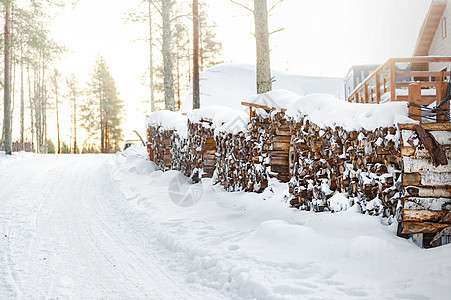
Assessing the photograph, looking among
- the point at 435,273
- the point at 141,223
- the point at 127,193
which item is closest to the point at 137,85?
the point at 127,193

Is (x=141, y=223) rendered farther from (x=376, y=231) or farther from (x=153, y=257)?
(x=376, y=231)

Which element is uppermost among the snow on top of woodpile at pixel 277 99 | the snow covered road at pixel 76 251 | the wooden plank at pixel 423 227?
the snow on top of woodpile at pixel 277 99

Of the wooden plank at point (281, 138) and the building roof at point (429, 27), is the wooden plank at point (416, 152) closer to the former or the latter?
the wooden plank at point (281, 138)

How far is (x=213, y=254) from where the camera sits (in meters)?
5.08

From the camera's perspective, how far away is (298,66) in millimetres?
56312

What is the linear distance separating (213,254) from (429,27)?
1586 centimetres

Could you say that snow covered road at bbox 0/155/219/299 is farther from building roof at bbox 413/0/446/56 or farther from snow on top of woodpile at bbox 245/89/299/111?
building roof at bbox 413/0/446/56

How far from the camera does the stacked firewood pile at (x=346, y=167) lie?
189 inches

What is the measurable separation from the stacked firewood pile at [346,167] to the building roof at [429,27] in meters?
12.7

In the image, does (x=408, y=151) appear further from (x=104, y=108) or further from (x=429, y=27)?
(x=104, y=108)

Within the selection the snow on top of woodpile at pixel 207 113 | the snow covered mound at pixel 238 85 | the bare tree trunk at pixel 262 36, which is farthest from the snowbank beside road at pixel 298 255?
the snow covered mound at pixel 238 85

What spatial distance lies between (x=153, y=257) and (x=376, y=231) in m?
3.41

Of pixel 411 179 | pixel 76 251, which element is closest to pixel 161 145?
pixel 76 251

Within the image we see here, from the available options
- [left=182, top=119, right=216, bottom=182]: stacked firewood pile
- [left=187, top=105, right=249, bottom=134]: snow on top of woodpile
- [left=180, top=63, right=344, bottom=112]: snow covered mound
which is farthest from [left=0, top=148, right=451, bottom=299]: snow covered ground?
[left=180, top=63, right=344, bottom=112]: snow covered mound
